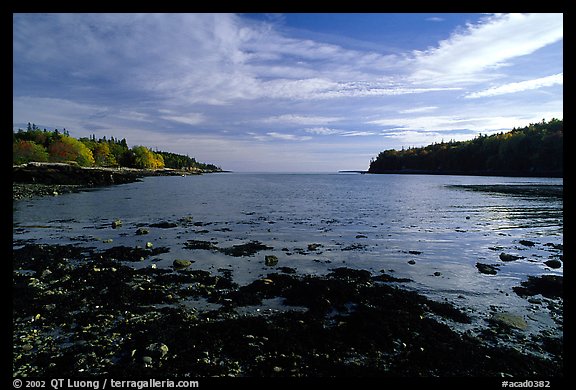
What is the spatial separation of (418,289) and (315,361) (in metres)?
7.08

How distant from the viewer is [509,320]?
31.3 feet

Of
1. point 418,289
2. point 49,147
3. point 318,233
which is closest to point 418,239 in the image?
point 318,233

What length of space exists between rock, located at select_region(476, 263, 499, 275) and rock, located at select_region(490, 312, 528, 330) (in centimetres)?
516

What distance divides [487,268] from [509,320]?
6.29 meters

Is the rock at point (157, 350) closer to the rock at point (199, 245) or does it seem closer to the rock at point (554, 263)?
the rock at point (199, 245)

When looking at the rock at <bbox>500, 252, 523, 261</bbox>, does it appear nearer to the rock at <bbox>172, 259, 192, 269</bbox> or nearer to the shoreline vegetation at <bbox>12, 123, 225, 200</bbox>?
the rock at <bbox>172, 259, 192, 269</bbox>

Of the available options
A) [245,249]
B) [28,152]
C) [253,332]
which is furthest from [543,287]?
[28,152]

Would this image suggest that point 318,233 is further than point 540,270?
Yes

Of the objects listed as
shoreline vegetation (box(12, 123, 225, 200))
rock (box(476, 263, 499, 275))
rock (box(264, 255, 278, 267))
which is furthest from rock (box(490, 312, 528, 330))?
shoreline vegetation (box(12, 123, 225, 200))

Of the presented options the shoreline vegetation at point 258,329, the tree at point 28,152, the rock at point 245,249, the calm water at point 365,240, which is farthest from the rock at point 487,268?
the tree at point 28,152

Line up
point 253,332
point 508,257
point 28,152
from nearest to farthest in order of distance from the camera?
point 253,332, point 508,257, point 28,152

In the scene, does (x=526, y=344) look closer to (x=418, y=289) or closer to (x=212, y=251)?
(x=418, y=289)

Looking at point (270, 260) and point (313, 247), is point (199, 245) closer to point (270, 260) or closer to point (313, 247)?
Result: point (270, 260)
